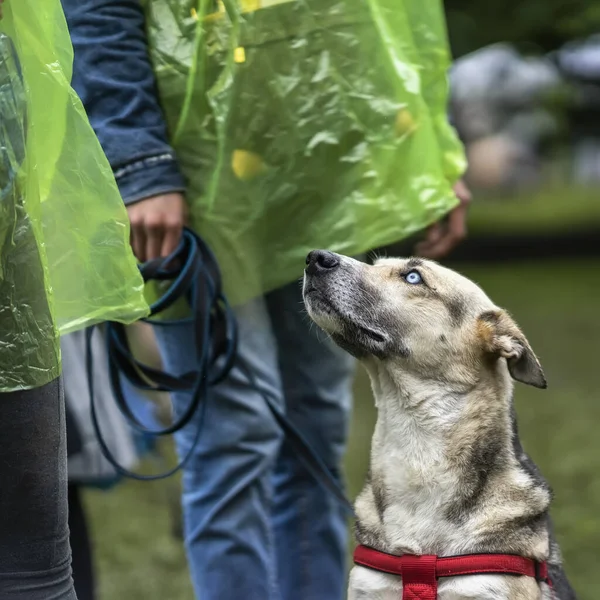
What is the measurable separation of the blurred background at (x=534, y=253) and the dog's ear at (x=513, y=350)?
4.88 feet

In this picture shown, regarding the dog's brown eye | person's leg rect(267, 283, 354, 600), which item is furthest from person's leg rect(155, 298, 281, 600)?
the dog's brown eye

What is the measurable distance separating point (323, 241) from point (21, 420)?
3.97 ft

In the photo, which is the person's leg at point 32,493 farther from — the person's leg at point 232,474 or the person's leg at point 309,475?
the person's leg at point 309,475

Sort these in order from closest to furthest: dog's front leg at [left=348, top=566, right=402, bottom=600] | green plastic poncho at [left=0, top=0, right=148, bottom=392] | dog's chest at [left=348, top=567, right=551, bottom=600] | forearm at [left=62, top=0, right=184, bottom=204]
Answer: green plastic poncho at [left=0, top=0, right=148, bottom=392], dog's chest at [left=348, top=567, right=551, bottom=600], dog's front leg at [left=348, top=566, right=402, bottom=600], forearm at [left=62, top=0, right=184, bottom=204]

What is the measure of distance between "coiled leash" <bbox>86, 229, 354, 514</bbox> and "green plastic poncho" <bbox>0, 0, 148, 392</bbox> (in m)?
0.40

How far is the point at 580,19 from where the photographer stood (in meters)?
11.0

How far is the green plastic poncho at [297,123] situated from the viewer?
113 inches

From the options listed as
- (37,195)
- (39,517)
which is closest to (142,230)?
(37,195)

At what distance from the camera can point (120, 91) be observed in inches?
113

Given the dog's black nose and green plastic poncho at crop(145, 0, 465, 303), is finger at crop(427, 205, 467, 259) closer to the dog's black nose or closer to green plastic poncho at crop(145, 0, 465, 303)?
green plastic poncho at crop(145, 0, 465, 303)

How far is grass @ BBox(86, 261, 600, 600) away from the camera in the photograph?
434 cm

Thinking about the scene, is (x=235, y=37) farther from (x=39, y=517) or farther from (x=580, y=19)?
(x=580, y=19)

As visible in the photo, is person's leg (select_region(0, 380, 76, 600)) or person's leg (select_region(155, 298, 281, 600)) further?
person's leg (select_region(155, 298, 281, 600))

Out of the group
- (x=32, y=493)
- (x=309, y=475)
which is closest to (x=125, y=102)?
(x=32, y=493)
